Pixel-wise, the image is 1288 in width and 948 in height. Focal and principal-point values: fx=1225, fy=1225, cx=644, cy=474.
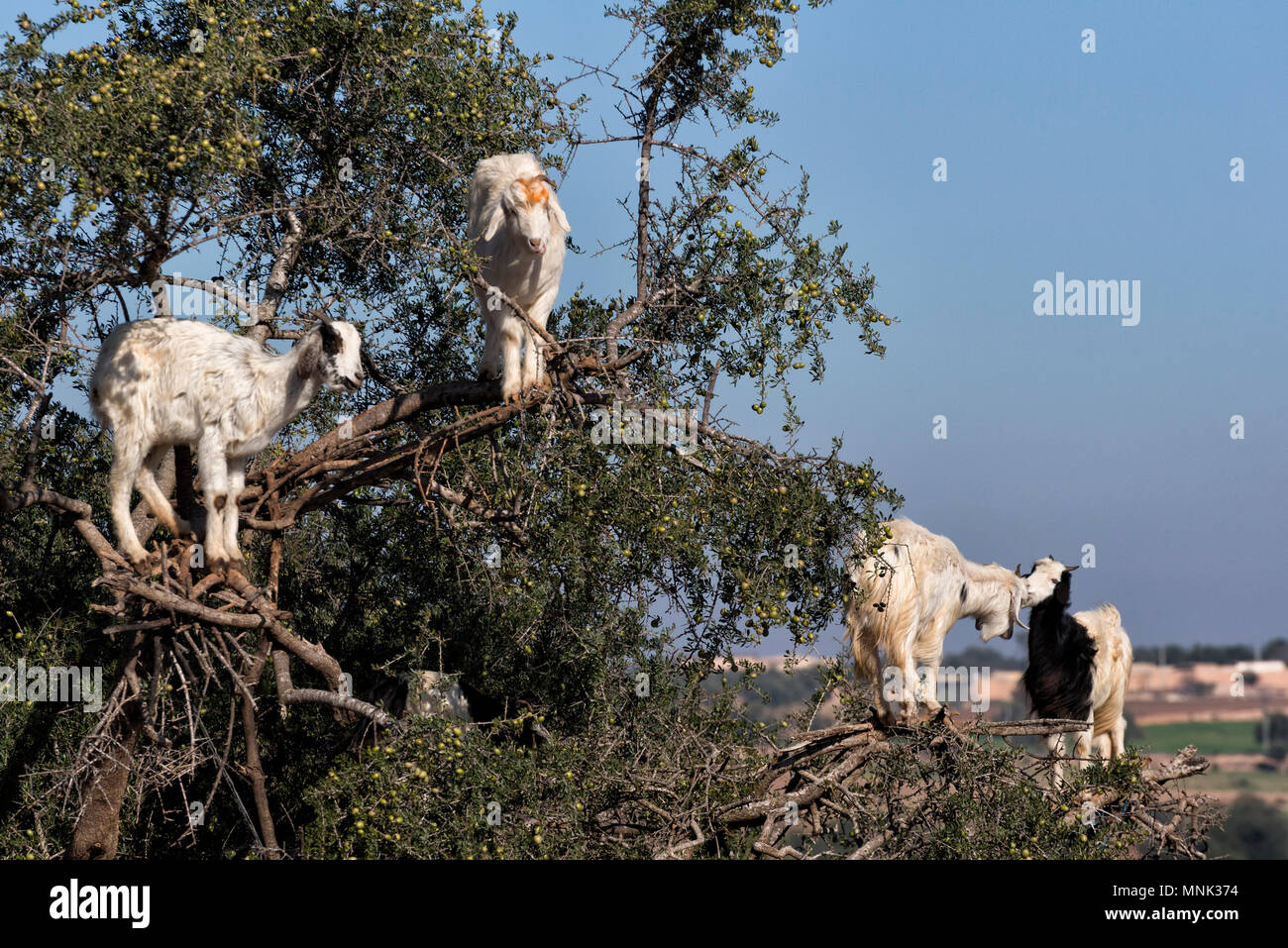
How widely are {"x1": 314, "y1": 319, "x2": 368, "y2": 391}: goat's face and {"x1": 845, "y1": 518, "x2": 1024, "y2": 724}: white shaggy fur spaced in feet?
13.6

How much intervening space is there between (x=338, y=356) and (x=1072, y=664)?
6.66m

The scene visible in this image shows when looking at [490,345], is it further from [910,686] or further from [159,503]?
[910,686]

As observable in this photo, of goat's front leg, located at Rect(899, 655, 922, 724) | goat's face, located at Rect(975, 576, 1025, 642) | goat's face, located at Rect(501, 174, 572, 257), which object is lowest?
goat's front leg, located at Rect(899, 655, 922, 724)

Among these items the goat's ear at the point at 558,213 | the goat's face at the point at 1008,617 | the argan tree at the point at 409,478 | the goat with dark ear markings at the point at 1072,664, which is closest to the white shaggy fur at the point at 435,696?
the argan tree at the point at 409,478

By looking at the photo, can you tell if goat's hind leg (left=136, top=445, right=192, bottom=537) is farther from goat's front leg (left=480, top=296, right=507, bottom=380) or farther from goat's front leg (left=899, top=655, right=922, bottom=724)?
goat's front leg (left=899, top=655, right=922, bottom=724)

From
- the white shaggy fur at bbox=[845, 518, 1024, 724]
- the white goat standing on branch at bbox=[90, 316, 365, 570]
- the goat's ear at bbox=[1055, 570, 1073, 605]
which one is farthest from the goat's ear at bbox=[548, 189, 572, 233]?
the goat's ear at bbox=[1055, 570, 1073, 605]

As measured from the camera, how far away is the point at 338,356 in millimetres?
6188

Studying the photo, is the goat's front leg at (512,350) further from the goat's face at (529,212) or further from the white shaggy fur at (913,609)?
the white shaggy fur at (913,609)

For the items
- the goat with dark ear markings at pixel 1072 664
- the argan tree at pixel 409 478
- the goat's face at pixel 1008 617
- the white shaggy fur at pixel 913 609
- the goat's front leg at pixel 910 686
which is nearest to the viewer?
the argan tree at pixel 409 478

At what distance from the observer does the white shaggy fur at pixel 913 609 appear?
913 cm

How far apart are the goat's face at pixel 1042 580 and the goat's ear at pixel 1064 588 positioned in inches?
13.9

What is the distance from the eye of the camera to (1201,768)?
841cm

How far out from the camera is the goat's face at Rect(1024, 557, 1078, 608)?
404 inches
